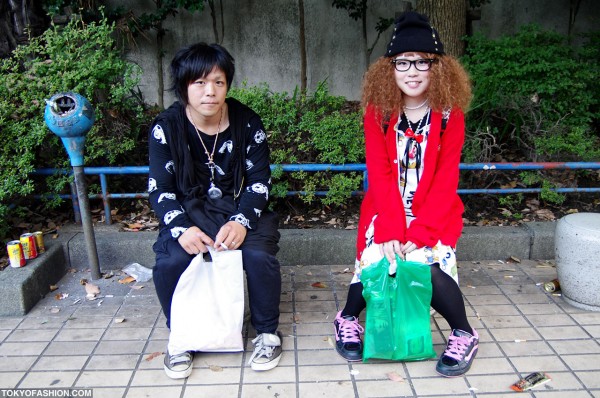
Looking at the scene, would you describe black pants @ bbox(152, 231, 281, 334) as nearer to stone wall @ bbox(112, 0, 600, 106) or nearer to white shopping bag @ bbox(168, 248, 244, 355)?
white shopping bag @ bbox(168, 248, 244, 355)

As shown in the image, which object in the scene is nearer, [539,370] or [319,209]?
[539,370]

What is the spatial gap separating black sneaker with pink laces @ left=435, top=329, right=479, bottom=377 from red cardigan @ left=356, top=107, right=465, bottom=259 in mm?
532

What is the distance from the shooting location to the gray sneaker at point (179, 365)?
9.22 feet

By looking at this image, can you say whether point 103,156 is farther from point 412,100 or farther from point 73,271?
point 412,100

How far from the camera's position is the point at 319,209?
4.54 metres

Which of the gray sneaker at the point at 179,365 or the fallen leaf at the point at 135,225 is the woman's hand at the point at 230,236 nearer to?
the gray sneaker at the point at 179,365

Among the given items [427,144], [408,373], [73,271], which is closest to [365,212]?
[427,144]

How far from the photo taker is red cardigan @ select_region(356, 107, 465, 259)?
9.45 ft

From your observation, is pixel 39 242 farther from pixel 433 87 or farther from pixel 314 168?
pixel 433 87

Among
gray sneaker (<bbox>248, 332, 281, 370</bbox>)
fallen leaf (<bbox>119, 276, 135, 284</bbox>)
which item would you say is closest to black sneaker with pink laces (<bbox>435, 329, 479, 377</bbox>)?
gray sneaker (<bbox>248, 332, 281, 370</bbox>)

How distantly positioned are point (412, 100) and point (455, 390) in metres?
1.58

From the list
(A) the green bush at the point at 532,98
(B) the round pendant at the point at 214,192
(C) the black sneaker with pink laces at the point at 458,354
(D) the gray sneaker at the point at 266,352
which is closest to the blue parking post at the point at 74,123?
(B) the round pendant at the point at 214,192

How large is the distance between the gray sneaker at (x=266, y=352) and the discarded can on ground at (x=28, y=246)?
1.82 m

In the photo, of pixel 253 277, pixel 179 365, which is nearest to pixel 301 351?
pixel 253 277
